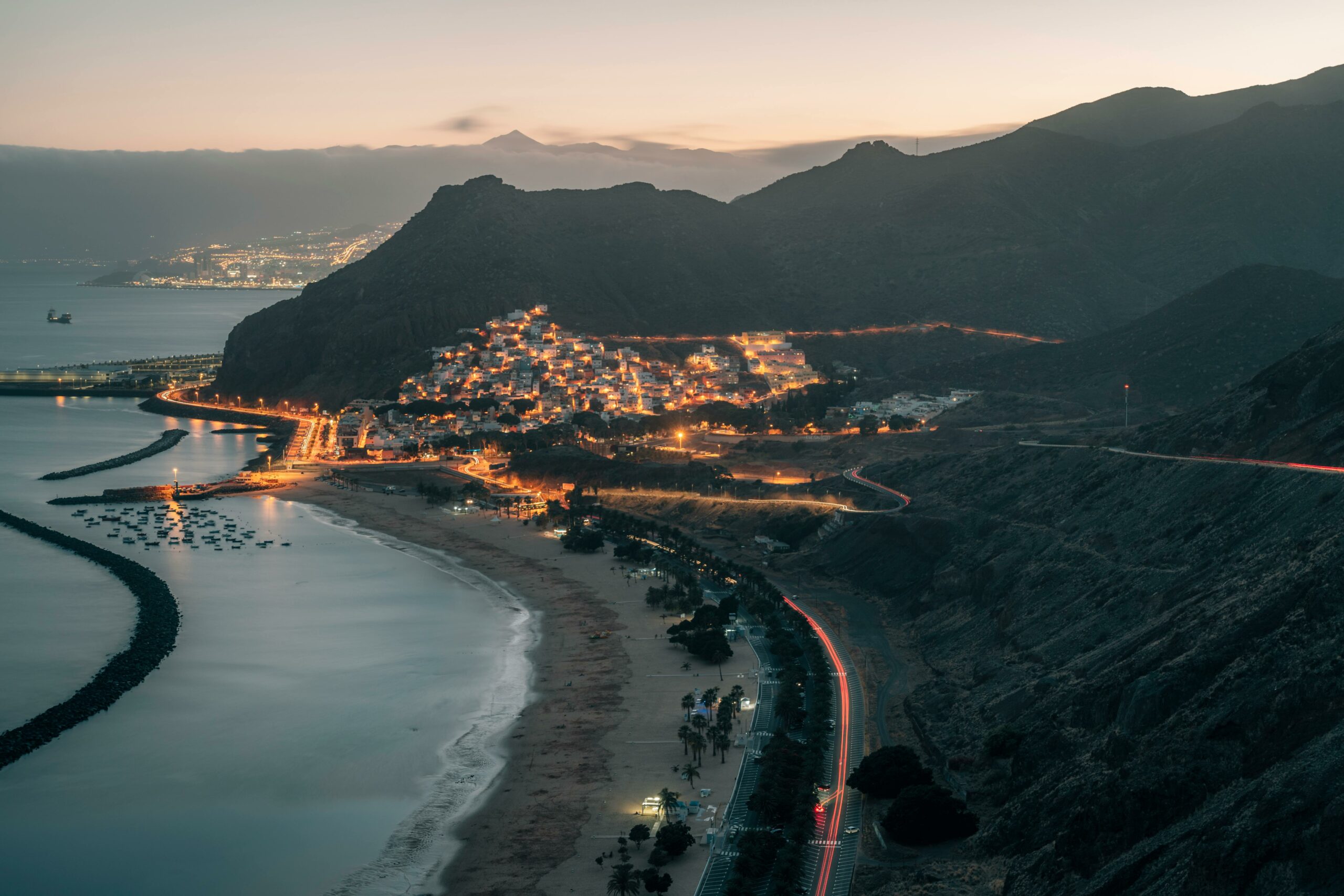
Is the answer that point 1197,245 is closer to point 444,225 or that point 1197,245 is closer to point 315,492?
point 444,225

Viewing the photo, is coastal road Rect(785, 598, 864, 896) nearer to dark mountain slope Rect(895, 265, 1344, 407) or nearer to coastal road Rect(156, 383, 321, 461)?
dark mountain slope Rect(895, 265, 1344, 407)

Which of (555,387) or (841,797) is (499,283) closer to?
(555,387)

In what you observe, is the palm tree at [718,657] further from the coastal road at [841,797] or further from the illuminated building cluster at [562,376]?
the illuminated building cluster at [562,376]

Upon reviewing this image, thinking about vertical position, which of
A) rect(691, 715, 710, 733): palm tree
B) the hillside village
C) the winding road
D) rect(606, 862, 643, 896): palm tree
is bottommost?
rect(691, 715, 710, 733): palm tree

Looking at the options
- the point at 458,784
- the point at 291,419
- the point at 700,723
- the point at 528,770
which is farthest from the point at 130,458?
the point at 700,723

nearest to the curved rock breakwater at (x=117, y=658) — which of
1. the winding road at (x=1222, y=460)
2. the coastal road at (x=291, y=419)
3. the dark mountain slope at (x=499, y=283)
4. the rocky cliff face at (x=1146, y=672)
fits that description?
the rocky cliff face at (x=1146, y=672)

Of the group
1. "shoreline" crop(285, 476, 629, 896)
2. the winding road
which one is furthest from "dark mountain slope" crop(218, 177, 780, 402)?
the winding road

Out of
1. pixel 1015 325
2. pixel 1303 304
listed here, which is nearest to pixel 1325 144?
pixel 1015 325
